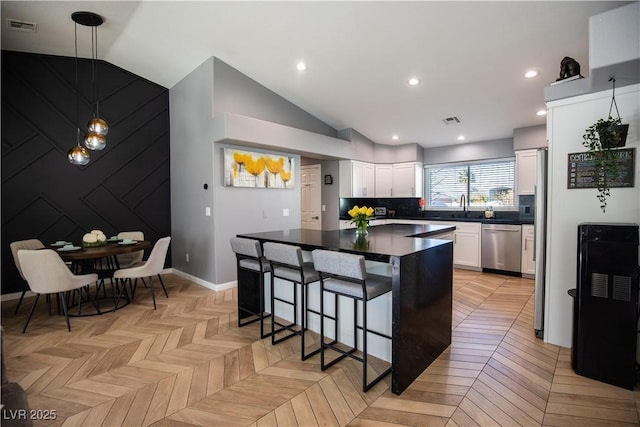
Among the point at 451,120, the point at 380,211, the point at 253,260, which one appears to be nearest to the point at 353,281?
the point at 253,260

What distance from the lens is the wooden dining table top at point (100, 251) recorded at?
326 cm

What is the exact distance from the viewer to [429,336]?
2402mm

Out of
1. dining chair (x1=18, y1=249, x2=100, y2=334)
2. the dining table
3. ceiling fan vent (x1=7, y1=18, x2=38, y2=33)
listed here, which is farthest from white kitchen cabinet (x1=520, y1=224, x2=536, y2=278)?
ceiling fan vent (x1=7, y1=18, x2=38, y2=33)

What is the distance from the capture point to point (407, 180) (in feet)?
21.1

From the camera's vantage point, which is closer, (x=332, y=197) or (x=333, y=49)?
(x=333, y=49)

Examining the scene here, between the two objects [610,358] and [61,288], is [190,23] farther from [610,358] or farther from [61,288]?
[610,358]

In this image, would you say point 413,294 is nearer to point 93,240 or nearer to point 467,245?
point 93,240

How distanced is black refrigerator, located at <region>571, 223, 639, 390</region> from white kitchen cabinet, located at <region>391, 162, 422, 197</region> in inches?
165

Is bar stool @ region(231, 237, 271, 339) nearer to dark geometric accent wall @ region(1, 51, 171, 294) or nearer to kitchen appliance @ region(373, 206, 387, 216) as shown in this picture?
dark geometric accent wall @ region(1, 51, 171, 294)

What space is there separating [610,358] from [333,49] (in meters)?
3.77

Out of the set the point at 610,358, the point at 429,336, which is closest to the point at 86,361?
the point at 429,336

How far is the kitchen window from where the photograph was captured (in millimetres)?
5730

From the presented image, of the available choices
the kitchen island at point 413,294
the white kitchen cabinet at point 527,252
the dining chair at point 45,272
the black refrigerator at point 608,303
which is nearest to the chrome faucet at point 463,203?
the white kitchen cabinet at point 527,252

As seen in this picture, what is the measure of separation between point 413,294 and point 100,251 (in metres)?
3.25
